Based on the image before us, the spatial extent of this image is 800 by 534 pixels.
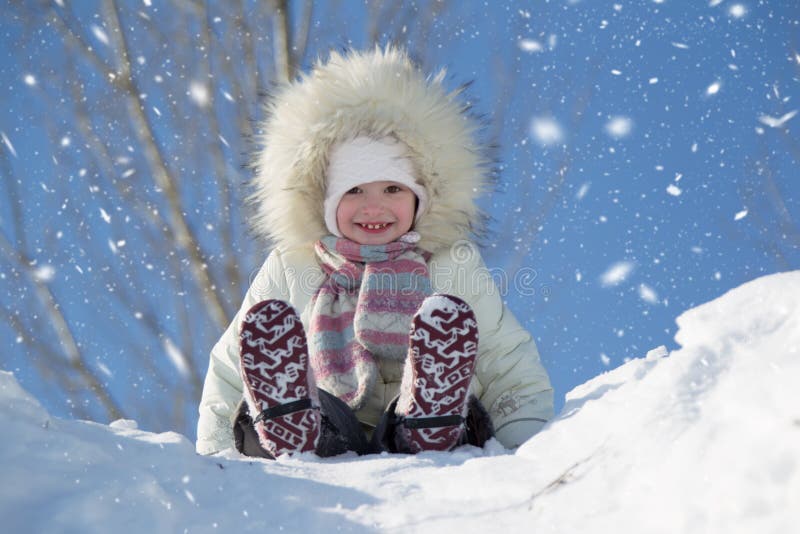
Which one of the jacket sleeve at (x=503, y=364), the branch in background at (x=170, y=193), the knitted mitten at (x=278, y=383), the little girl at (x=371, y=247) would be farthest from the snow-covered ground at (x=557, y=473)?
the branch in background at (x=170, y=193)

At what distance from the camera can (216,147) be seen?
4770mm

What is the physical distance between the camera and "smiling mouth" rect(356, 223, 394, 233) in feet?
8.51

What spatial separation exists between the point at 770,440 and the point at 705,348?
26 centimetres

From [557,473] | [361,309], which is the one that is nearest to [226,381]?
[361,309]

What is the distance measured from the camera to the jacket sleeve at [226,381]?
2447 mm

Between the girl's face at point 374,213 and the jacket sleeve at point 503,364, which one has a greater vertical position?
the girl's face at point 374,213

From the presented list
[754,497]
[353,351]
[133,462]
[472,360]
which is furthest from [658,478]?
[353,351]

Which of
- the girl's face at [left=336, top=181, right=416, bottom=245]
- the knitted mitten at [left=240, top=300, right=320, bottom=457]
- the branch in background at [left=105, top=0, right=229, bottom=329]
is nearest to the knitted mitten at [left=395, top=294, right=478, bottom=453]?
the knitted mitten at [left=240, top=300, right=320, bottom=457]

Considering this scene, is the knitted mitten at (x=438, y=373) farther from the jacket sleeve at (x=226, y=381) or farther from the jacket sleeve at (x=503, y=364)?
the jacket sleeve at (x=226, y=381)

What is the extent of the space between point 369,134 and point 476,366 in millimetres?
903

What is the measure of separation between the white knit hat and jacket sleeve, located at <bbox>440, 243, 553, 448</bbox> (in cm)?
36

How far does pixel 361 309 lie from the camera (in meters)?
2.45

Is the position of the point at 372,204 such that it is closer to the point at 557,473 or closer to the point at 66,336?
the point at 557,473

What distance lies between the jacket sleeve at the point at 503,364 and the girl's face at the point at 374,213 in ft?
0.84
